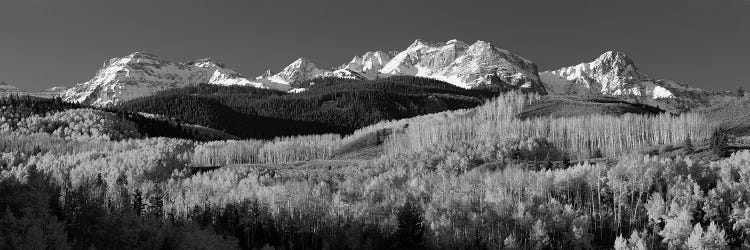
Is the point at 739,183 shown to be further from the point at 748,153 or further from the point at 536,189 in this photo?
the point at 536,189

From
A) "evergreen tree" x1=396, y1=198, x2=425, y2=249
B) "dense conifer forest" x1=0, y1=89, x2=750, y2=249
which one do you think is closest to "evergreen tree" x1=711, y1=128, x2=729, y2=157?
"dense conifer forest" x1=0, y1=89, x2=750, y2=249

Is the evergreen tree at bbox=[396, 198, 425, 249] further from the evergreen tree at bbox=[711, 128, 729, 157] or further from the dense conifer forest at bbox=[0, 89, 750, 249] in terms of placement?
the evergreen tree at bbox=[711, 128, 729, 157]

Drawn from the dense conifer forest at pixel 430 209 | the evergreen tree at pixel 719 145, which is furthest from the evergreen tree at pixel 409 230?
the evergreen tree at pixel 719 145

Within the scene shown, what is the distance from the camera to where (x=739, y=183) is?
110375 mm

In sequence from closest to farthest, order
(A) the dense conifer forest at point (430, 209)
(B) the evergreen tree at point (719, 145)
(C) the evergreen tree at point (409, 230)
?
1. (A) the dense conifer forest at point (430, 209)
2. (C) the evergreen tree at point (409, 230)
3. (B) the evergreen tree at point (719, 145)

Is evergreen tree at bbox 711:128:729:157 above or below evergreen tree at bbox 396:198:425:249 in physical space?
above

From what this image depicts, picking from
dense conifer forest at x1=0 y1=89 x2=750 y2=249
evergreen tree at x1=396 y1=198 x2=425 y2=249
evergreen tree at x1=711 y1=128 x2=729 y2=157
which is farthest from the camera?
evergreen tree at x1=711 y1=128 x2=729 y2=157

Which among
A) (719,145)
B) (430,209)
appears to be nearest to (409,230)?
(430,209)

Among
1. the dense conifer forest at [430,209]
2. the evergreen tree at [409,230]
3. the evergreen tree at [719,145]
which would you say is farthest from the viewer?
the evergreen tree at [719,145]

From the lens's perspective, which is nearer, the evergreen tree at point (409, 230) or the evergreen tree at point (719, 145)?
the evergreen tree at point (409, 230)

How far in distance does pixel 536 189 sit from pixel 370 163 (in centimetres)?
7491

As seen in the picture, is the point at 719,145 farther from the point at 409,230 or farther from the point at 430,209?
the point at 409,230

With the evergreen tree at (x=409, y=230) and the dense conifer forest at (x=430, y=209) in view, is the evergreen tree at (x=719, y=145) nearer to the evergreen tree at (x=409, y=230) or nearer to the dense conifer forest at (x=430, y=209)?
the dense conifer forest at (x=430, y=209)

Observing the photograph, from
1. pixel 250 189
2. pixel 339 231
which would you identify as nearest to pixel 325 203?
pixel 339 231
